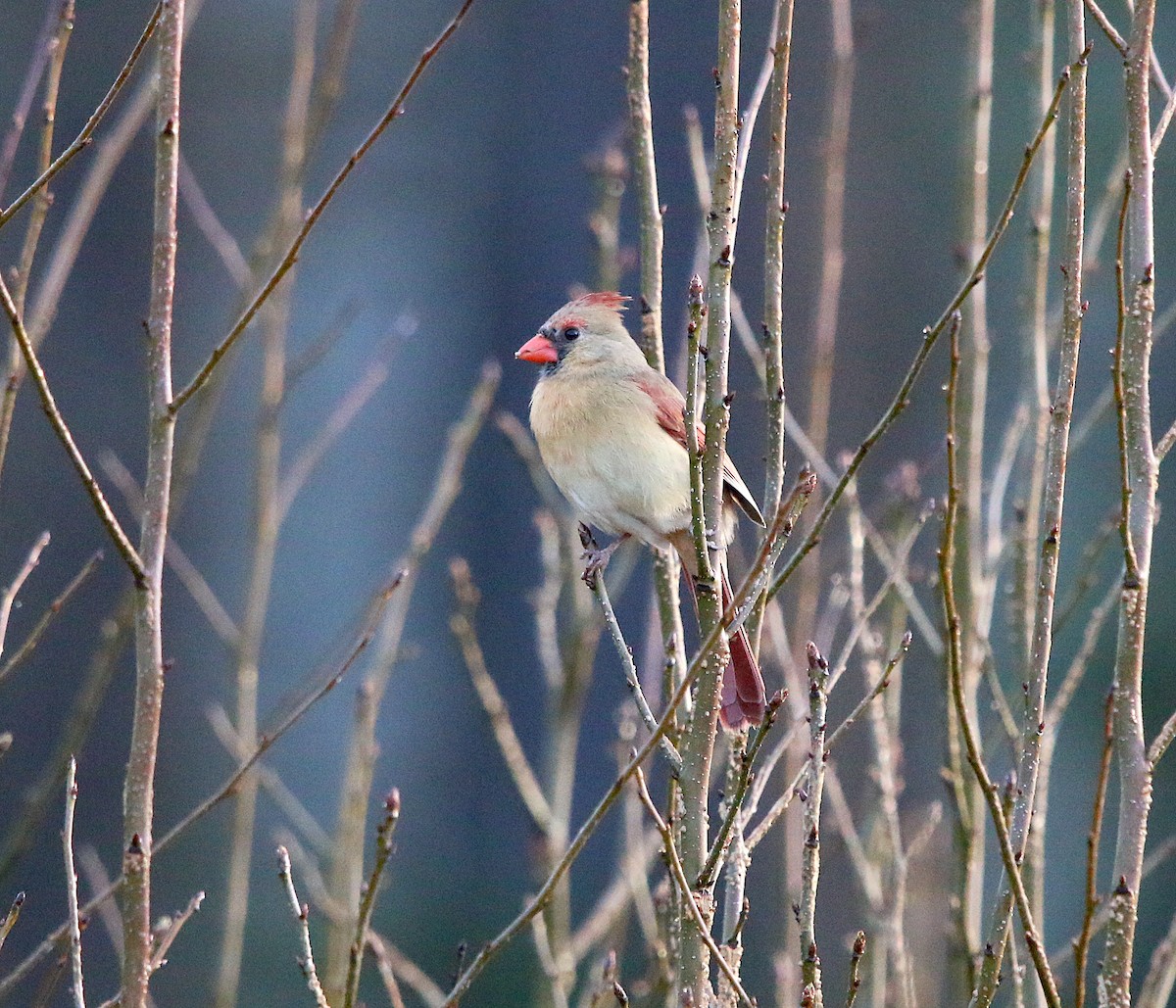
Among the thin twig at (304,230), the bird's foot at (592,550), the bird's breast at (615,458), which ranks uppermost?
the thin twig at (304,230)

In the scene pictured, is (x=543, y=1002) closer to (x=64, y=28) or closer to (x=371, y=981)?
(x=64, y=28)

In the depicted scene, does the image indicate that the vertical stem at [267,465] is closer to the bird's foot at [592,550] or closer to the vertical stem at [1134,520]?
the bird's foot at [592,550]

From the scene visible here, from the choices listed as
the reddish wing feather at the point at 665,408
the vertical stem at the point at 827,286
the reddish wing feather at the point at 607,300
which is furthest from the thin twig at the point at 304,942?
the reddish wing feather at the point at 607,300

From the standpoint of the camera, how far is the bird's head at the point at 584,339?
3.68 meters

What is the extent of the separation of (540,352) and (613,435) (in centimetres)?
38

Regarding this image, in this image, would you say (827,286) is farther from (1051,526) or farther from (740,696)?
(1051,526)

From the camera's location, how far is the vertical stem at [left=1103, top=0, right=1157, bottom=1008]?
2020 mm

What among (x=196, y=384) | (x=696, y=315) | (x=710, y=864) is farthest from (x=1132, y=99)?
(x=196, y=384)

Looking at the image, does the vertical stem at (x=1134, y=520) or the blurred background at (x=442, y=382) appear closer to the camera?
the vertical stem at (x=1134, y=520)

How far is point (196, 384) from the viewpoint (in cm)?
185

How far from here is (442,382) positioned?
372 inches

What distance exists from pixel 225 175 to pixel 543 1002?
6.87 m

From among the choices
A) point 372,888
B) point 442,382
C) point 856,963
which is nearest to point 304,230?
point 372,888

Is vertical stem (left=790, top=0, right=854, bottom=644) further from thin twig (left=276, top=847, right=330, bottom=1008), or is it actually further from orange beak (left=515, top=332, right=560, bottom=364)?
thin twig (left=276, top=847, right=330, bottom=1008)
